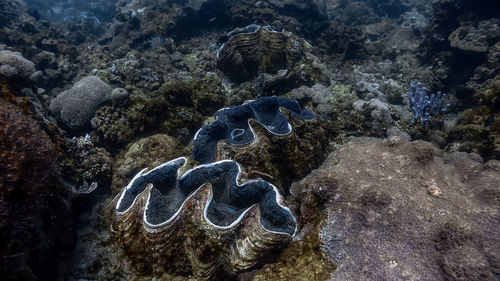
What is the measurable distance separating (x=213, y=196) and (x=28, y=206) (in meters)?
1.46

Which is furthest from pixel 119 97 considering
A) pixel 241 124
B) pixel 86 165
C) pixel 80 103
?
pixel 241 124

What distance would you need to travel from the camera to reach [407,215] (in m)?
2.03

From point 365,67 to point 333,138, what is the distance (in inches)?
206

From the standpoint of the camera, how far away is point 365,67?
7.93 meters

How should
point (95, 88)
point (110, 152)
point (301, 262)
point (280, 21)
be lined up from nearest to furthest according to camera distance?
point (301, 262) → point (110, 152) → point (95, 88) → point (280, 21)

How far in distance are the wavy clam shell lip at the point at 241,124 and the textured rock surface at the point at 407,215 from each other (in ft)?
2.84

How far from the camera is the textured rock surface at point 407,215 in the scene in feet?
5.89

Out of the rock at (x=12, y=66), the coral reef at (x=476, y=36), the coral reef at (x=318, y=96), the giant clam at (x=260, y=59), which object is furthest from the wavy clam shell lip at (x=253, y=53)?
the coral reef at (x=476, y=36)

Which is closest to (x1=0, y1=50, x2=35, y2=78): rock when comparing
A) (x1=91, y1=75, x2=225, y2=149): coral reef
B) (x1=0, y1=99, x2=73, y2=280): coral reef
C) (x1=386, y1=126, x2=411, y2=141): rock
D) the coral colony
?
(x1=91, y1=75, x2=225, y2=149): coral reef

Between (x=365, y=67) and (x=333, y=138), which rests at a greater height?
(x=333, y=138)

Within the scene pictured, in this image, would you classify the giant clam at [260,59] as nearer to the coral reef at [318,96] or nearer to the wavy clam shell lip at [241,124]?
the coral reef at [318,96]

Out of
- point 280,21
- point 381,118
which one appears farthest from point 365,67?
point 381,118

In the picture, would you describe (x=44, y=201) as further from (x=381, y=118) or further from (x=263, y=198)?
(x=381, y=118)

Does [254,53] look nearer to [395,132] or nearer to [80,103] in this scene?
[395,132]
